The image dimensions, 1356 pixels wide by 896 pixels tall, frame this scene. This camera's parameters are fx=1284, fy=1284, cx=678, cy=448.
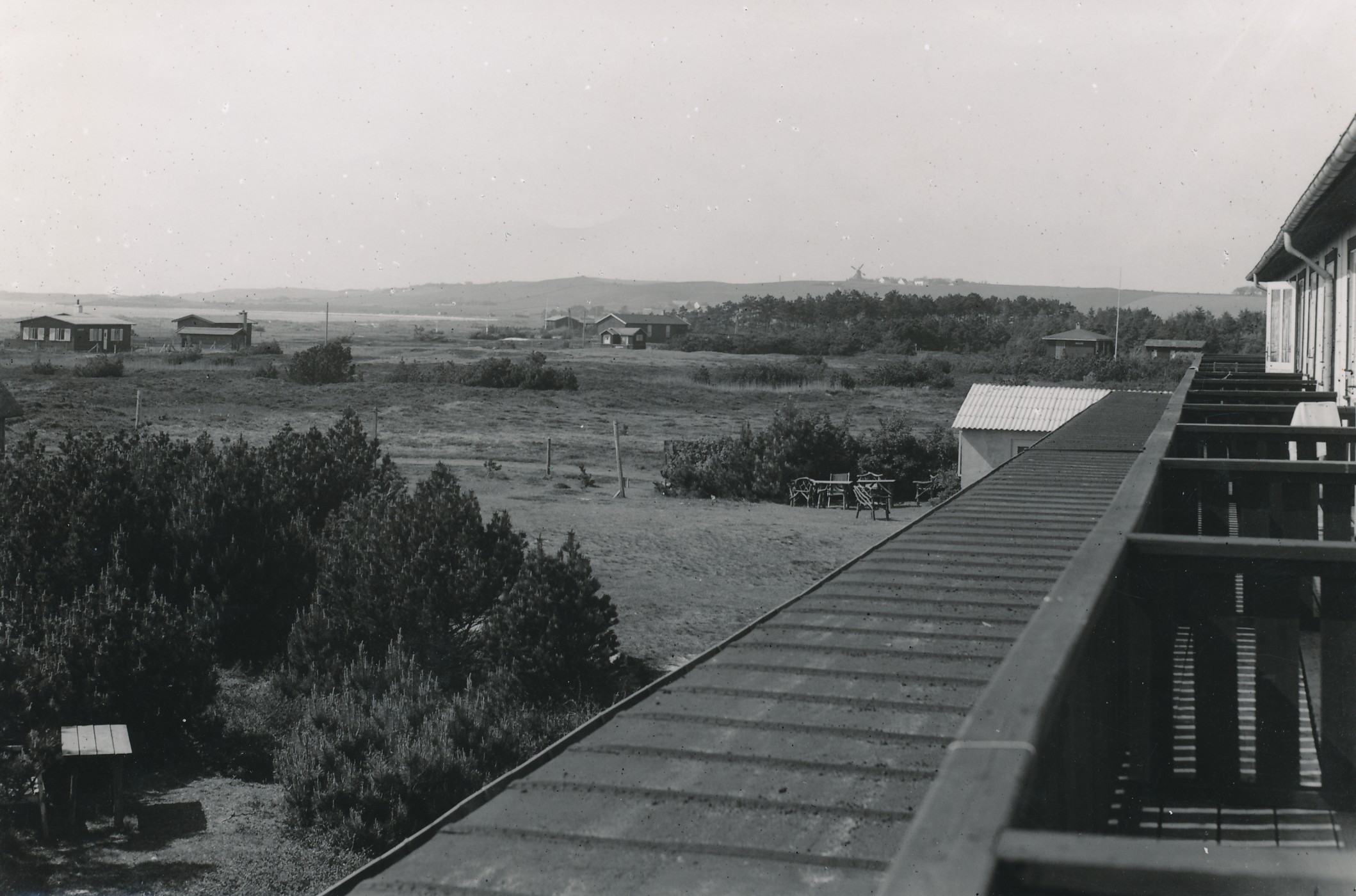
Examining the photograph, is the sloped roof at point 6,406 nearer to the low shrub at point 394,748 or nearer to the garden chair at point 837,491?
the low shrub at point 394,748

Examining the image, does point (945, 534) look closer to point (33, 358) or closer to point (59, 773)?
point (59, 773)

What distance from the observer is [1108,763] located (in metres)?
2.81

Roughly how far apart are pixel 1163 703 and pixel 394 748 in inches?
336

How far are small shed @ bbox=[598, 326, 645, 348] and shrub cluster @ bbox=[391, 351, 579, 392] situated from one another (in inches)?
1300

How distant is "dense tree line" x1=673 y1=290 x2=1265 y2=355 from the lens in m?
78.6

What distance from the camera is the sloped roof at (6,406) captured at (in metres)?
17.8

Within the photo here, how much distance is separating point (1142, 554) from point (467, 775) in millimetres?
8235

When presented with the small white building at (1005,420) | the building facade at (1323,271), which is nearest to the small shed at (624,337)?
the small white building at (1005,420)

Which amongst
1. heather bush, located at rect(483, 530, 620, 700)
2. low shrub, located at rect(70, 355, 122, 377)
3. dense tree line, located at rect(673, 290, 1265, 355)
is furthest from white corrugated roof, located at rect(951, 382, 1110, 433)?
dense tree line, located at rect(673, 290, 1265, 355)

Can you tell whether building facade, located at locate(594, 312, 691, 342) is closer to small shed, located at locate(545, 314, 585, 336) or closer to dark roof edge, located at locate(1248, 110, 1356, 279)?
small shed, located at locate(545, 314, 585, 336)

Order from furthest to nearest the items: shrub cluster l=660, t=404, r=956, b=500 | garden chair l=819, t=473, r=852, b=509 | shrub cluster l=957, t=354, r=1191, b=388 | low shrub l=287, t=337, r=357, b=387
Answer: shrub cluster l=957, t=354, r=1191, b=388 < low shrub l=287, t=337, r=357, b=387 < shrub cluster l=660, t=404, r=956, b=500 < garden chair l=819, t=473, r=852, b=509

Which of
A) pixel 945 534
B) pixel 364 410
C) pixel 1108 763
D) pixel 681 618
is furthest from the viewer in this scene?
pixel 364 410

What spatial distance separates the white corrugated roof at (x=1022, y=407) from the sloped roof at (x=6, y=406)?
1789 centimetres

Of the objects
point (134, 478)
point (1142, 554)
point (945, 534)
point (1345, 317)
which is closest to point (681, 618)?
point (134, 478)
